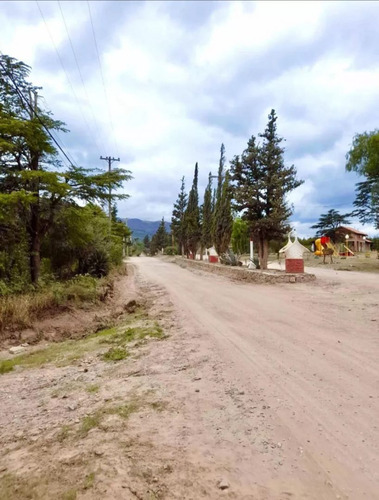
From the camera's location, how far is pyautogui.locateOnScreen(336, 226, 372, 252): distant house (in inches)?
2340

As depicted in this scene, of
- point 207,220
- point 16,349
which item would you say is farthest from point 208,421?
point 207,220

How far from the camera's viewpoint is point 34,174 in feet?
33.1

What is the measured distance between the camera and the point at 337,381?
13.3 ft

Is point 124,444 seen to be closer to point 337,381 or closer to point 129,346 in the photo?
point 337,381

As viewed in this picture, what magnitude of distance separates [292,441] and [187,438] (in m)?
0.87

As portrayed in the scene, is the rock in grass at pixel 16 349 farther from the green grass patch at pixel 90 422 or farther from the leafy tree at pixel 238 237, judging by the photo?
the leafy tree at pixel 238 237

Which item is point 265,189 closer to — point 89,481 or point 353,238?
point 89,481

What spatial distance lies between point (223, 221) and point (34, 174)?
1899cm

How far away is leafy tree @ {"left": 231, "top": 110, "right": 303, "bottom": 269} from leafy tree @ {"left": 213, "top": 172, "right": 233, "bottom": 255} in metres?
7.68

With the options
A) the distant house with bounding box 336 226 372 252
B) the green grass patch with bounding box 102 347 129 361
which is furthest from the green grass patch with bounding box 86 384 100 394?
the distant house with bounding box 336 226 372 252

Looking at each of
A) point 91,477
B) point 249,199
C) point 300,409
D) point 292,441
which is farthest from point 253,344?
Result: point 249,199

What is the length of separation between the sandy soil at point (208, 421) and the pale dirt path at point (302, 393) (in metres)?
0.01

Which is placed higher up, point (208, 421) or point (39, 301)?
point (39, 301)

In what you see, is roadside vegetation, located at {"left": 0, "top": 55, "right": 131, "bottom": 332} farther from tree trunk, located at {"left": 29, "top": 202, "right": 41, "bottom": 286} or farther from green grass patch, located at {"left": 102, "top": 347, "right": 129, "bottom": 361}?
green grass patch, located at {"left": 102, "top": 347, "right": 129, "bottom": 361}
